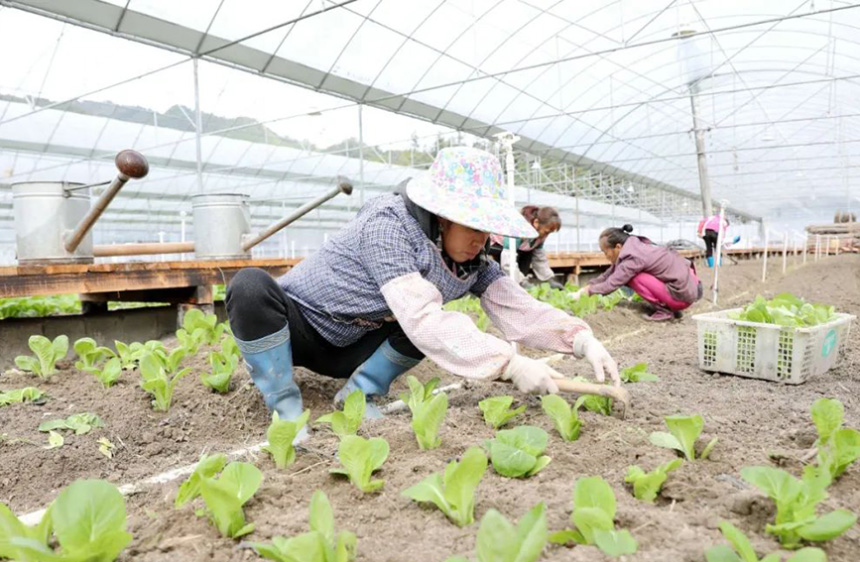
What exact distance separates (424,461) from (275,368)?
2.54 ft

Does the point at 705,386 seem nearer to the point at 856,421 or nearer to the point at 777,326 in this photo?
the point at 777,326

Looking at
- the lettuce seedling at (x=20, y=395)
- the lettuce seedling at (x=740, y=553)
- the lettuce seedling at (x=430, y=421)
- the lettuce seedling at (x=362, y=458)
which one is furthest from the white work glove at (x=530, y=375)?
the lettuce seedling at (x=20, y=395)

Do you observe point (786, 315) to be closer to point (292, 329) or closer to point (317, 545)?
point (292, 329)

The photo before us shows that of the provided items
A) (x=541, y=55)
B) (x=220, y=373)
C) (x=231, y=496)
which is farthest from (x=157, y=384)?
(x=541, y=55)

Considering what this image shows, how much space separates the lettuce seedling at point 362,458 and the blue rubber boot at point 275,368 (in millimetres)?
761

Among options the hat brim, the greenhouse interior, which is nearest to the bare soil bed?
the greenhouse interior

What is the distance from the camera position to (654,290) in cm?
520

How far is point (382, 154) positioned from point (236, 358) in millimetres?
16696

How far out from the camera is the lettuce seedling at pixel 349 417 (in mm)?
1778

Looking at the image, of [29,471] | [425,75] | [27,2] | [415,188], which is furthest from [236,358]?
[425,75]

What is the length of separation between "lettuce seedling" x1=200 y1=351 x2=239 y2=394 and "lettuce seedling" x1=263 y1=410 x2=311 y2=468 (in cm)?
93

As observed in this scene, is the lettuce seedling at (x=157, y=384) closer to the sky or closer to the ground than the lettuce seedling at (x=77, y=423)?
closer to the sky

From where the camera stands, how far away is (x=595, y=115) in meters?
18.5

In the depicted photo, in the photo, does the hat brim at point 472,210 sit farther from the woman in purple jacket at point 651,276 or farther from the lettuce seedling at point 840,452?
the woman in purple jacket at point 651,276
